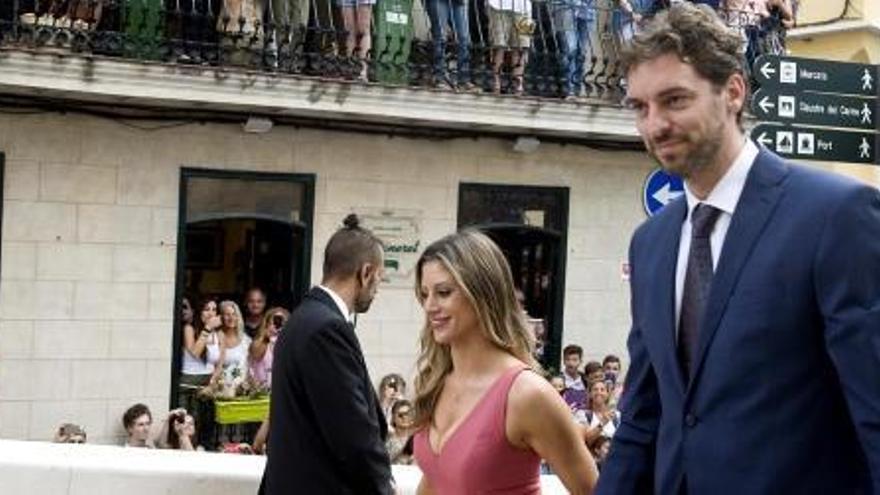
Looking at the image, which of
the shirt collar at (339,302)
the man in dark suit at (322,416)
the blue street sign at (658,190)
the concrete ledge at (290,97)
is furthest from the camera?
the blue street sign at (658,190)

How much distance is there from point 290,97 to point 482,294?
28.0ft

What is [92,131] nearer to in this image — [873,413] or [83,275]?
[83,275]

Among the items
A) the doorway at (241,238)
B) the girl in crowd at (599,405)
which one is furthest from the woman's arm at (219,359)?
the girl in crowd at (599,405)

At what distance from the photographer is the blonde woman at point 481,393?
3.57 m

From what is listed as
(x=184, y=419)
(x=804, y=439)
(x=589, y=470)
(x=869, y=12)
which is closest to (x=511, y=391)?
(x=589, y=470)

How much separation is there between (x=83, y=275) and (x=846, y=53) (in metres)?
12.5

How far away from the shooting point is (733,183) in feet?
8.38

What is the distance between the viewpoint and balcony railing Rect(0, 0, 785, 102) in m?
11.4

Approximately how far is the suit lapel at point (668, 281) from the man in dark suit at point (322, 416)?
1.74m

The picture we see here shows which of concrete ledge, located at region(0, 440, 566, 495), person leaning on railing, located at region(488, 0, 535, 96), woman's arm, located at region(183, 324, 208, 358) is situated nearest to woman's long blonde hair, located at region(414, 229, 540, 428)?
concrete ledge, located at region(0, 440, 566, 495)

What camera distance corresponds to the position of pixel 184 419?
10758 mm

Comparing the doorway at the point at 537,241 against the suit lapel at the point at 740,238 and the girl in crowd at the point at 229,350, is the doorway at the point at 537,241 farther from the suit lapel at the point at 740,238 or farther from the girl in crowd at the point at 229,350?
the suit lapel at the point at 740,238

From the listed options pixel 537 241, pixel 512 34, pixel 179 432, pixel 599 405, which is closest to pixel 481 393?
pixel 179 432

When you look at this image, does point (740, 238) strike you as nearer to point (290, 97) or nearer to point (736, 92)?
point (736, 92)
